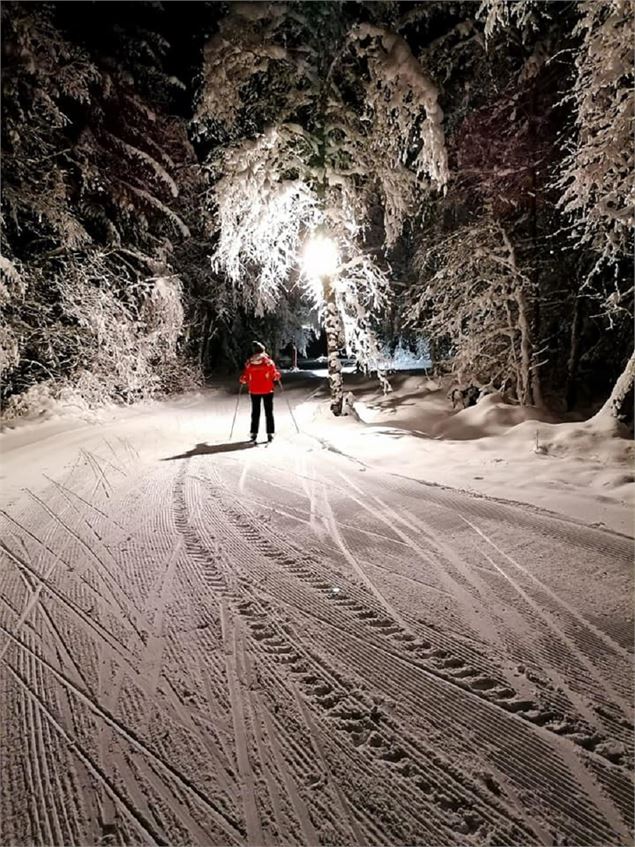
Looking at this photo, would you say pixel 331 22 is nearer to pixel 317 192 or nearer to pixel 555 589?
pixel 317 192

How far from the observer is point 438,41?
918 cm

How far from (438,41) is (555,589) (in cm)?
1008

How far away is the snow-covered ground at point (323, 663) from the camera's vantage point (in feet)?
6.49

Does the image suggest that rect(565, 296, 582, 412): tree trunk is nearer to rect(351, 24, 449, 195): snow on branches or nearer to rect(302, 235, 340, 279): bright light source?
rect(351, 24, 449, 195): snow on branches

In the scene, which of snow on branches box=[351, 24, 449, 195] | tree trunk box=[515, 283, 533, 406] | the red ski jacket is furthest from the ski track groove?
tree trunk box=[515, 283, 533, 406]

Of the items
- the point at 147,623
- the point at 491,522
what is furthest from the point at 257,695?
the point at 491,522

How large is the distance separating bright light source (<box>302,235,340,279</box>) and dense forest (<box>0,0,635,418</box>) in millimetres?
255

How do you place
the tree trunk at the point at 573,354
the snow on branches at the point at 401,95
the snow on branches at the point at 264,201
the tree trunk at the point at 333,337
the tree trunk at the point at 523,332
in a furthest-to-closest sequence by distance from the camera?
1. the tree trunk at the point at 573,354
2. the tree trunk at the point at 523,332
3. the tree trunk at the point at 333,337
4. the snow on branches at the point at 264,201
5. the snow on branches at the point at 401,95

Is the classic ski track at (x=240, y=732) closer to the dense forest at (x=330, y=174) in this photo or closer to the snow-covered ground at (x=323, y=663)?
the snow-covered ground at (x=323, y=663)

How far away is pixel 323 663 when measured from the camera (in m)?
2.81

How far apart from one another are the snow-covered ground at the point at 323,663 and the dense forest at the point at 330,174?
430 centimetres

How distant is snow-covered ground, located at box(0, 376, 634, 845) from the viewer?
77.9 inches

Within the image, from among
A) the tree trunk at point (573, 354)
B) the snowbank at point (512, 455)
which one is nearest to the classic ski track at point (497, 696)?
the snowbank at point (512, 455)

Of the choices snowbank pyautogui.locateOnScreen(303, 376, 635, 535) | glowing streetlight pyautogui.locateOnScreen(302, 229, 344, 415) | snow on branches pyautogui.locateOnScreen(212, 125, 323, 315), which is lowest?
snowbank pyautogui.locateOnScreen(303, 376, 635, 535)
